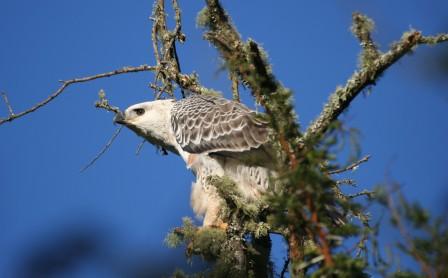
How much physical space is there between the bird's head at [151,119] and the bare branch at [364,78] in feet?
10.3

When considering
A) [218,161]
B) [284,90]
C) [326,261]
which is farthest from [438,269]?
[218,161]

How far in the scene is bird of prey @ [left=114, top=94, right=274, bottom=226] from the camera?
7574mm

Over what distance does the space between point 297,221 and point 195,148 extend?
4.93 meters

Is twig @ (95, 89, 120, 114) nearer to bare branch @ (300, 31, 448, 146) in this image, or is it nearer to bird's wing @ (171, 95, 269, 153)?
bird's wing @ (171, 95, 269, 153)

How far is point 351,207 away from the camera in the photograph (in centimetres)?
343

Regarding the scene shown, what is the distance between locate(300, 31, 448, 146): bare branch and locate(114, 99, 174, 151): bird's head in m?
3.14

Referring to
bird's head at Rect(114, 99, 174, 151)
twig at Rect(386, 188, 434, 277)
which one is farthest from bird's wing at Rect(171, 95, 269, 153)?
twig at Rect(386, 188, 434, 277)

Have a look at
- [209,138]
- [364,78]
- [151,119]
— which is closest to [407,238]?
[364,78]

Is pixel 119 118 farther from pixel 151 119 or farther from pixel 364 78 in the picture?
pixel 364 78

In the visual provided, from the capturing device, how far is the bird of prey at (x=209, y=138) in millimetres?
7574

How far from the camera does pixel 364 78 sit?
5777mm

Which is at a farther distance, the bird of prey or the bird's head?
the bird's head

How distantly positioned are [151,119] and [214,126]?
1136 millimetres

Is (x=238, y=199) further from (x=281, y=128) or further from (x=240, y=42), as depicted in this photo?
(x=281, y=128)
